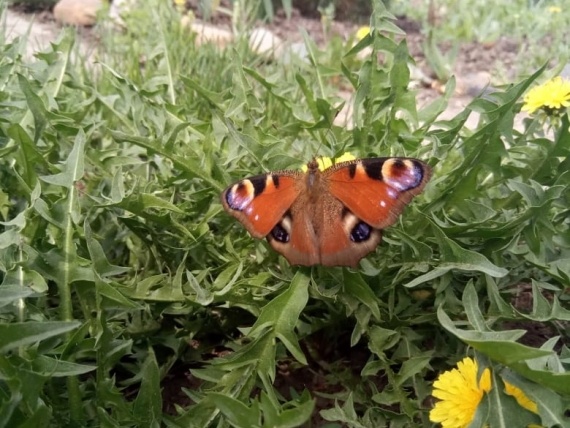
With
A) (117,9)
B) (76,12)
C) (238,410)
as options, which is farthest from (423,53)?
(238,410)

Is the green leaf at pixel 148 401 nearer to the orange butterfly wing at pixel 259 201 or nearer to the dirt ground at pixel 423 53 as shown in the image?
the orange butterfly wing at pixel 259 201

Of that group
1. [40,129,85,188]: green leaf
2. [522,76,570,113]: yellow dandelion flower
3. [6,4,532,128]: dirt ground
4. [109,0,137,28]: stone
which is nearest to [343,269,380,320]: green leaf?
[40,129,85,188]: green leaf

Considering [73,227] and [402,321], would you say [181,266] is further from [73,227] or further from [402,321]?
[402,321]

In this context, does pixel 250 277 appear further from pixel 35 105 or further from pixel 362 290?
pixel 35 105

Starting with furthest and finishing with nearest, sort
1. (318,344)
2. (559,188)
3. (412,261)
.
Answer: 1. (318,344)
2. (412,261)
3. (559,188)

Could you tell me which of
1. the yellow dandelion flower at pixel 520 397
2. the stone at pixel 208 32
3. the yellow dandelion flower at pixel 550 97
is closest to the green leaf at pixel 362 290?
the yellow dandelion flower at pixel 520 397

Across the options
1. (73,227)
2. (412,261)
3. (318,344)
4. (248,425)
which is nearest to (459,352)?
(412,261)
